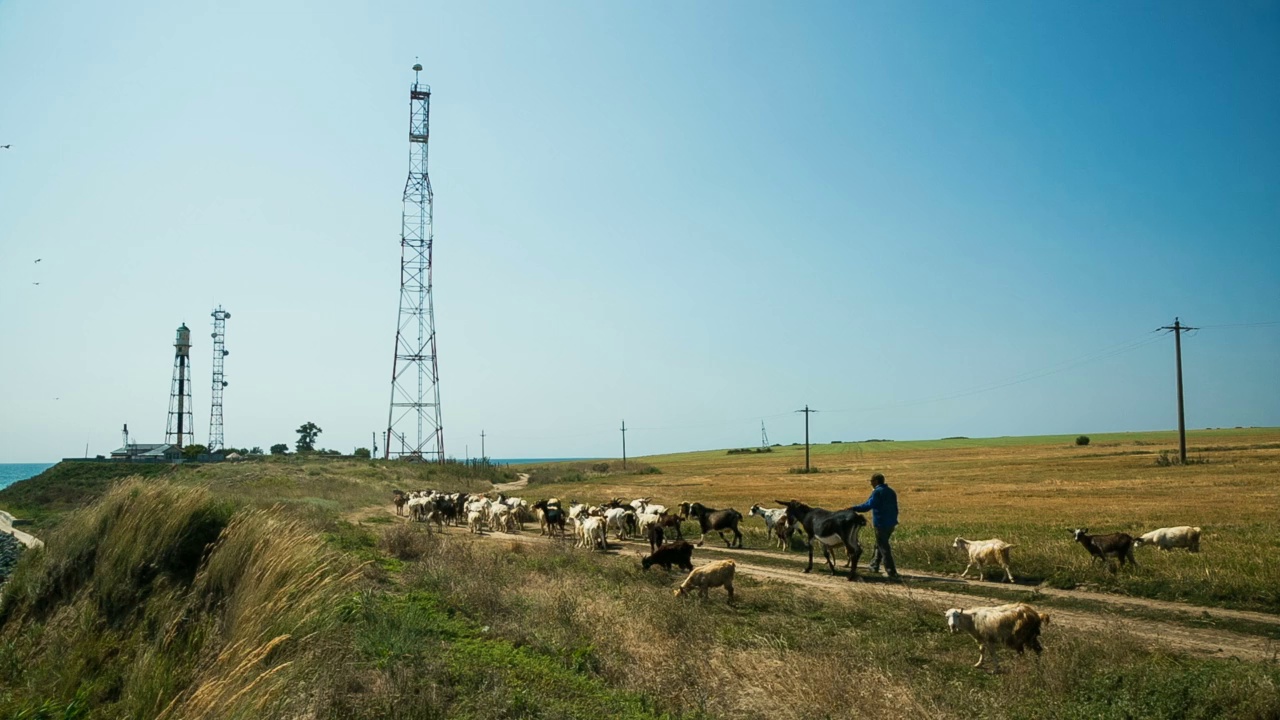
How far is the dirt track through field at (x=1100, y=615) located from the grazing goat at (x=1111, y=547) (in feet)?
6.65

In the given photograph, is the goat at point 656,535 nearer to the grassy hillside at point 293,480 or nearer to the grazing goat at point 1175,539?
the grazing goat at point 1175,539

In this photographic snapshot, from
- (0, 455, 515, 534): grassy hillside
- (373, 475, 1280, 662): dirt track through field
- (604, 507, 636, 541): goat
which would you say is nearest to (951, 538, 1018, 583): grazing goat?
(373, 475, 1280, 662): dirt track through field

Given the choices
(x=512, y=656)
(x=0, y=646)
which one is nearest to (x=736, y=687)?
(x=512, y=656)

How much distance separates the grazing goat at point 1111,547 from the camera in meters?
15.3

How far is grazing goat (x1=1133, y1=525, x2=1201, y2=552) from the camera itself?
16953 mm

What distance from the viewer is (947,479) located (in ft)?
182

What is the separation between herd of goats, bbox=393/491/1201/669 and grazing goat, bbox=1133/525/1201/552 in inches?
0.8

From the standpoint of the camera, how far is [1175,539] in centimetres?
1711

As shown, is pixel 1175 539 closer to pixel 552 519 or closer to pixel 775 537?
pixel 775 537

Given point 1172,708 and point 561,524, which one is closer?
point 1172,708

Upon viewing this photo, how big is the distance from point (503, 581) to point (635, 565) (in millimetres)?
3971

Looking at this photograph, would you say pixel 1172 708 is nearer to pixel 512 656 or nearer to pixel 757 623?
pixel 757 623

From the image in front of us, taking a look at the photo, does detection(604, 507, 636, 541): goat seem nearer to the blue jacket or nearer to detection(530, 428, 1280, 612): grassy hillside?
detection(530, 428, 1280, 612): grassy hillside

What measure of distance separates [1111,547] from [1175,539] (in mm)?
3235
